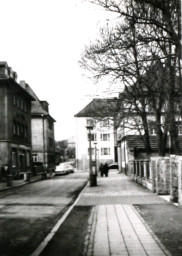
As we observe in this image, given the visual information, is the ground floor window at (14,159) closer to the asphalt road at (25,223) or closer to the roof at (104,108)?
the roof at (104,108)

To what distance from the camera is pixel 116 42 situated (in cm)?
1310

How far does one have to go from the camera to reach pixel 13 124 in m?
39.4

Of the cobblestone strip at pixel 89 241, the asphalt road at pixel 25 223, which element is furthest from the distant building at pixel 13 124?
the cobblestone strip at pixel 89 241

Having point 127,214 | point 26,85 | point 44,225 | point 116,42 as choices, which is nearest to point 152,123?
point 116,42

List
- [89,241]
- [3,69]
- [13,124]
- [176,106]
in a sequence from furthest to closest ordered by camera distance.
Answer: [13,124], [3,69], [176,106], [89,241]

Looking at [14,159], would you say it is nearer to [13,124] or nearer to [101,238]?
[13,124]

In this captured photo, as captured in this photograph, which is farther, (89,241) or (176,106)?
(176,106)

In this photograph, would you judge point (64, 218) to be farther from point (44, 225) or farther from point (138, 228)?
point (138, 228)

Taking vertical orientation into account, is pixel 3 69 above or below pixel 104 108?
above

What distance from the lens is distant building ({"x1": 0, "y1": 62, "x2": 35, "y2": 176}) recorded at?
36.5 metres

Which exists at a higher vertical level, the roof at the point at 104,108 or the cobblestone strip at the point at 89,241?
the roof at the point at 104,108

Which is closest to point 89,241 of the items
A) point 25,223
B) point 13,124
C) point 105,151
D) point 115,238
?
point 115,238

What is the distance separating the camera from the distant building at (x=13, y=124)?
120ft

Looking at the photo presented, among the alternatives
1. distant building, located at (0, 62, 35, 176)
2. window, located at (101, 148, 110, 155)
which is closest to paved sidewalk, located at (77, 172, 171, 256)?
distant building, located at (0, 62, 35, 176)
